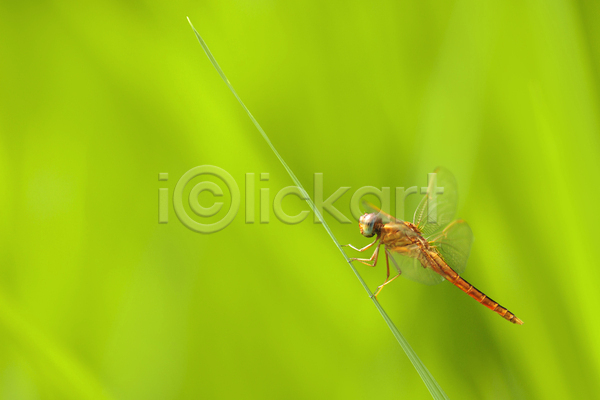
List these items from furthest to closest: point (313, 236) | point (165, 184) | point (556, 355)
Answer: point (165, 184) → point (313, 236) → point (556, 355)

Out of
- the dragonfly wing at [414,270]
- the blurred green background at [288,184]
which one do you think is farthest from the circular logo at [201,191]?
the dragonfly wing at [414,270]

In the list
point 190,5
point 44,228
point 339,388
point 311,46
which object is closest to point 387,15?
point 311,46

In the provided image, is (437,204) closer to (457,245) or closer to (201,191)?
(457,245)

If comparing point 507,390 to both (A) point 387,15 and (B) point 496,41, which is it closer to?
(B) point 496,41

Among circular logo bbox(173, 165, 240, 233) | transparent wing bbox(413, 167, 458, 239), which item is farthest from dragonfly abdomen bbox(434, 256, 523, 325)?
circular logo bbox(173, 165, 240, 233)

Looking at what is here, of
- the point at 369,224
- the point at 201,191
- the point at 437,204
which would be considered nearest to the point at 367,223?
the point at 369,224
